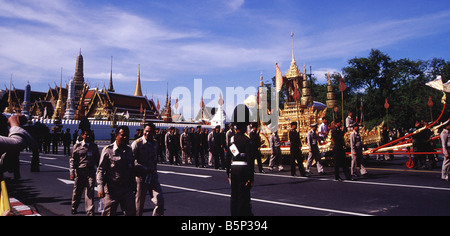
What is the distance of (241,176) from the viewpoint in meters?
4.64

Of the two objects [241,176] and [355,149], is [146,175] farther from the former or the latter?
[355,149]

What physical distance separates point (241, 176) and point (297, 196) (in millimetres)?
3608

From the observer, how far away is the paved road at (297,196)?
6.20m

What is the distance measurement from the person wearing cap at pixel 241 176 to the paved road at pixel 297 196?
5.10 ft

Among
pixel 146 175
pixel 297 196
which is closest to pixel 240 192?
pixel 146 175

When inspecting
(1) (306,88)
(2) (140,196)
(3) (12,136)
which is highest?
(1) (306,88)

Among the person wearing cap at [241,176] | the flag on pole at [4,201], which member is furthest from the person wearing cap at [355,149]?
the flag on pole at [4,201]

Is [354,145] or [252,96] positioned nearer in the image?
[354,145]

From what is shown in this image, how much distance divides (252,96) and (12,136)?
2594 centimetres

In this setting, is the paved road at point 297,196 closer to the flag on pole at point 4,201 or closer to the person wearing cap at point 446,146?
the person wearing cap at point 446,146

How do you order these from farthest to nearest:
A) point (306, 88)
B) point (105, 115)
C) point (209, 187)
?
point (105, 115) < point (306, 88) < point (209, 187)
